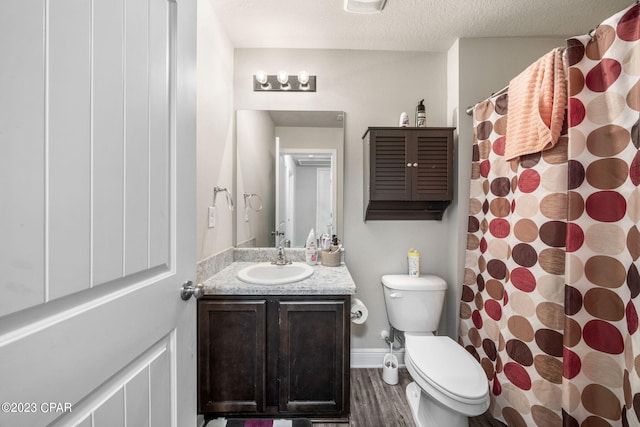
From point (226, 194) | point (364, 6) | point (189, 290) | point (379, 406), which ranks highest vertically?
point (364, 6)

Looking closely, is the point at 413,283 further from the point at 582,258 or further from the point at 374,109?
the point at 374,109

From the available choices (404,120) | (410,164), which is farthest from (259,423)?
(404,120)

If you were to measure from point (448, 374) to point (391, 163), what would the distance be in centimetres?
129

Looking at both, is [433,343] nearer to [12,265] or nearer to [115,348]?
[115,348]

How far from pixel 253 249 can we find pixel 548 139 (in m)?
1.85

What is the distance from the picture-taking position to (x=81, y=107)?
52 cm

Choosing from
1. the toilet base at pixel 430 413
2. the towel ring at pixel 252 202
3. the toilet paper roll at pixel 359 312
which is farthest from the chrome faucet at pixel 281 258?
the toilet base at pixel 430 413

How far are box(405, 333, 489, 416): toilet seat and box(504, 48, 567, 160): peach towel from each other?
114cm

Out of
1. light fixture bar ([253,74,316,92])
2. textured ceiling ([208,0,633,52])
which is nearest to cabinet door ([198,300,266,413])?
light fixture bar ([253,74,316,92])

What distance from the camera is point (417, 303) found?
1.86 m

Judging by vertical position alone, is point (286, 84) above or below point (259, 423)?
above

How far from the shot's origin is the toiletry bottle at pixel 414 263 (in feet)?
6.55

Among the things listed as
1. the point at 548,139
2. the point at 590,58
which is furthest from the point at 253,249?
the point at 590,58

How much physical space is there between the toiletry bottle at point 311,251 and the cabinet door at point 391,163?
535 millimetres
